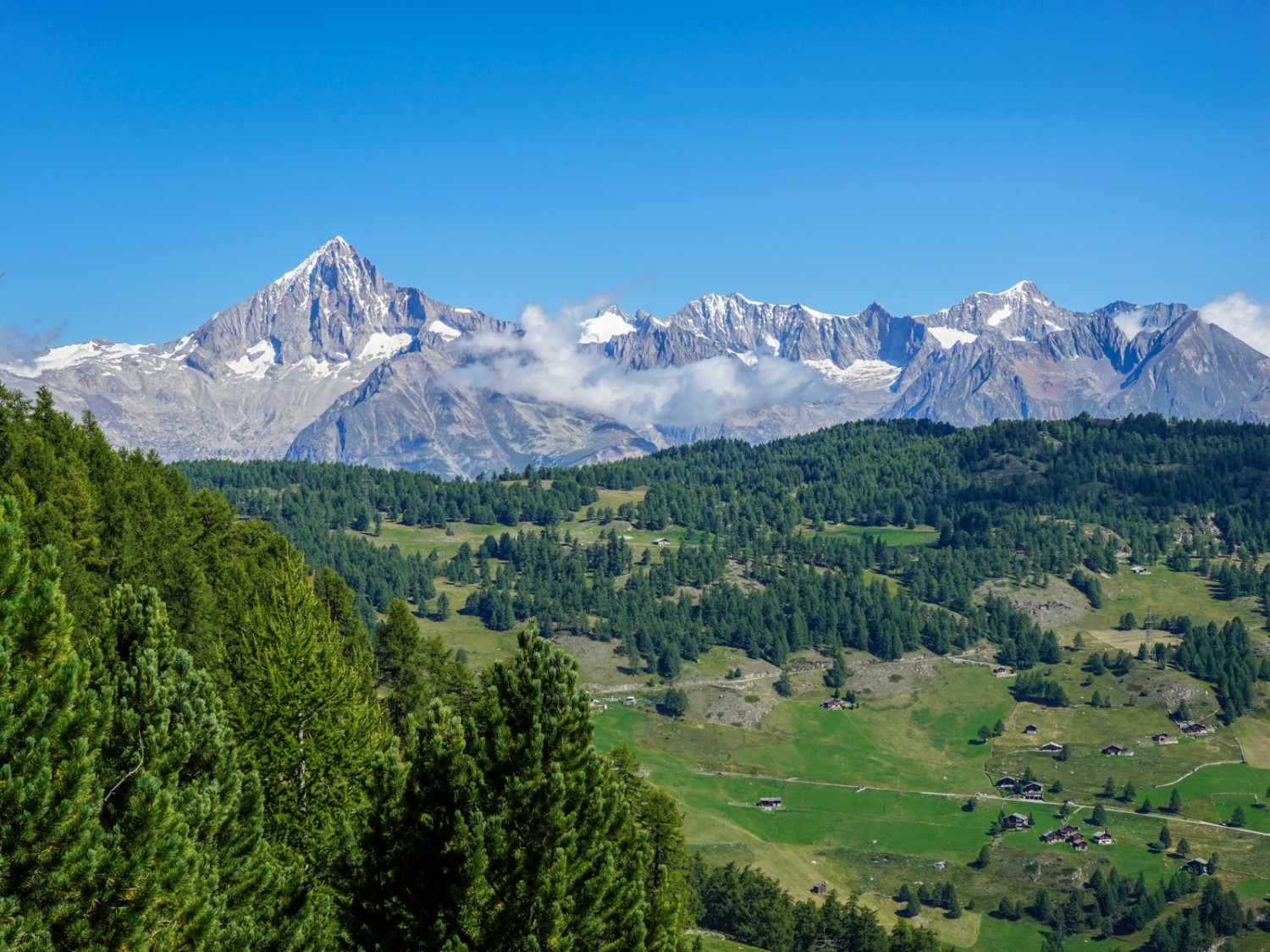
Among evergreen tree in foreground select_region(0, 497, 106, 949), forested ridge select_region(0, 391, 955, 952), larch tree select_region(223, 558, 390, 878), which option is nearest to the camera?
evergreen tree in foreground select_region(0, 497, 106, 949)

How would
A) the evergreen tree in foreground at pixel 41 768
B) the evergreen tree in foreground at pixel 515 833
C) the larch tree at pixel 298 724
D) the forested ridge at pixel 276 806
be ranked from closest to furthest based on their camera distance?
1. the evergreen tree in foreground at pixel 41 768
2. the forested ridge at pixel 276 806
3. the evergreen tree in foreground at pixel 515 833
4. the larch tree at pixel 298 724

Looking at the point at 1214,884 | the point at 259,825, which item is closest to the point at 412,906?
the point at 259,825

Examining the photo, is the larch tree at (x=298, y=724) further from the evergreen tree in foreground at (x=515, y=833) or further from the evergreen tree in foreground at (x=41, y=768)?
the evergreen tree in foreground at (x=41, y=768)

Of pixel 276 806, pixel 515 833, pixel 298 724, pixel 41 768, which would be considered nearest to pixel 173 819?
pixel 41 768

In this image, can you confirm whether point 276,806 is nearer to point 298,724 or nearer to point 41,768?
point 298,724

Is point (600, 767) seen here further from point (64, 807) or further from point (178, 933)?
point (64, 807)

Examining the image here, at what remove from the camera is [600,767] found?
30844mm

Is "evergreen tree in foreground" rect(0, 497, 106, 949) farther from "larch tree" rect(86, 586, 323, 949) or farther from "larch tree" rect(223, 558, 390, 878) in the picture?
"larch tree" rect(223, 558, 390, 878)

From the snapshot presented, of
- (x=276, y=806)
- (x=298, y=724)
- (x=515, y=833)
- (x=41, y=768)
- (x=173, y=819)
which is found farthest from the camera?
(x=298, y=724)

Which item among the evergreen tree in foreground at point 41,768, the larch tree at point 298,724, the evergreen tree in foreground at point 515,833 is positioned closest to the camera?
the evergreen tree in foreground at point 41,768

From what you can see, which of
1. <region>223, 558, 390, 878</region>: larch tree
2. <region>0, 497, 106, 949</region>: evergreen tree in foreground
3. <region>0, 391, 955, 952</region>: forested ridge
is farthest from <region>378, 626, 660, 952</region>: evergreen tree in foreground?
<region>223, 558, 390, 878</region>: larch tree

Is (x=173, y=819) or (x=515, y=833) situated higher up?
(x=173, y=819)

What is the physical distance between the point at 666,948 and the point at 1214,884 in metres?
171

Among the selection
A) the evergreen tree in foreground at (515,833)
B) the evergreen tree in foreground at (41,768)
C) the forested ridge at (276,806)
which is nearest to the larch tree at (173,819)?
the forested ridge at (276,806)
